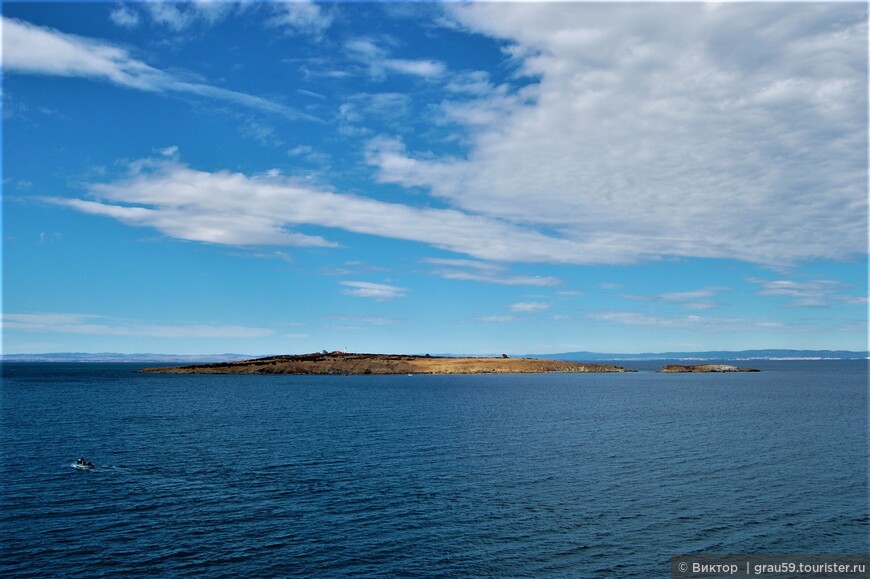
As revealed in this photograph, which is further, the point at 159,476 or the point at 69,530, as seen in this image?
the point at 159,476

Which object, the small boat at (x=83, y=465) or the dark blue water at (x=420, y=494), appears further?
the small boat at (x=83, y=465)

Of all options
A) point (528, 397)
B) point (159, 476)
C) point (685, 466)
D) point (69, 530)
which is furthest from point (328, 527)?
point (528, 397)

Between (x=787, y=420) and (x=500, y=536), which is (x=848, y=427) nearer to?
(x=787, y=420)

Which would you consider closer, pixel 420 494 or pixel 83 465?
pixel 420 494

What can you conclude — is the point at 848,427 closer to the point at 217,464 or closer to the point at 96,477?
the point at 217,464

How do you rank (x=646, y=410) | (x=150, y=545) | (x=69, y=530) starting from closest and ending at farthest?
(x=150, y=545) < (x=69, y=530) < (x=646, y=410)

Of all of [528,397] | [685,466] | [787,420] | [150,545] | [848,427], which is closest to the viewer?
[150,545]

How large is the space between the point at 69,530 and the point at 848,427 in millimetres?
106168

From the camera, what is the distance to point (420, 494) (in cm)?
5159

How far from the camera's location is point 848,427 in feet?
308

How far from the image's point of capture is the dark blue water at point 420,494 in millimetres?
37812

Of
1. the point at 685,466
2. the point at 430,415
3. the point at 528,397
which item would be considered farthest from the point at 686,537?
the point at 528,397

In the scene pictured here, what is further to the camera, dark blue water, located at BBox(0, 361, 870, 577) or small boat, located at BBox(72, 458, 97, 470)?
small boat, located at BBox(72, 458, 97, 470)

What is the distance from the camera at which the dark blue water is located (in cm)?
3781
